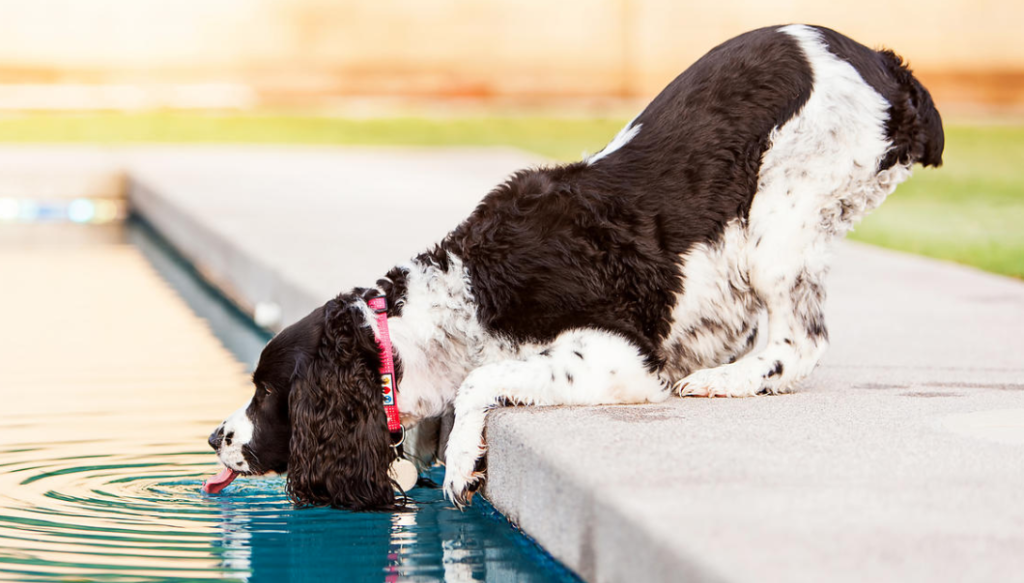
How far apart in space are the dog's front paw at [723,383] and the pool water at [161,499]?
2.48ft

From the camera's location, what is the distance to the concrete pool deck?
2.64 metres

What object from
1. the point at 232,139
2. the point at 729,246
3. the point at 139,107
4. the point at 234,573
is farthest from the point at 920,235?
the point at 139,107

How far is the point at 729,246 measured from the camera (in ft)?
14.5

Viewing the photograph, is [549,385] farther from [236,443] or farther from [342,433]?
[236,443]

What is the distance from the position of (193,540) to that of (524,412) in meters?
0.93

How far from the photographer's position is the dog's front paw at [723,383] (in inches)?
170

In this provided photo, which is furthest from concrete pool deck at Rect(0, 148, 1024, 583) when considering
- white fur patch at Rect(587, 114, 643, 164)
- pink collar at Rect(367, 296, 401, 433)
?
white fur patch at Rect(587, 114, 643, 164)

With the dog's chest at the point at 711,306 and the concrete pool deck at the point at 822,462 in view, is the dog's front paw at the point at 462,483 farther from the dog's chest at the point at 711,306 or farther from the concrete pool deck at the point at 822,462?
the dog's chest at the point at 711,306

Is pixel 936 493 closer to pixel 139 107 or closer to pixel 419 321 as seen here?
pixel 419 321

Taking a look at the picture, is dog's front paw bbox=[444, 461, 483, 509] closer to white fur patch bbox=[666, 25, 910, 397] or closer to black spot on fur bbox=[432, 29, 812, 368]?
black spot on fur bbox=[432, 29, 812, 368]

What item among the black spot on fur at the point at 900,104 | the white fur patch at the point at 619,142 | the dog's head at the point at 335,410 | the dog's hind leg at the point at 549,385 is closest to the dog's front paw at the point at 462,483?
the dog's hind leg at the point at 549,385

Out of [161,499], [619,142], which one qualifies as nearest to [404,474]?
[161,499]

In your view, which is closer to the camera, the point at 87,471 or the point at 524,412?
the point at 524,412

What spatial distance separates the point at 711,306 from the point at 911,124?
871mm
